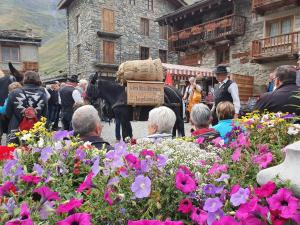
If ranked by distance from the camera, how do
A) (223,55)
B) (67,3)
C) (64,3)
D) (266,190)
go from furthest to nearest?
1. (67,3)
2. (64,3)
3. (223,55)
4. (266,190)

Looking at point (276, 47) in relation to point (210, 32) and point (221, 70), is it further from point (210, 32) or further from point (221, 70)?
point (221, 70)

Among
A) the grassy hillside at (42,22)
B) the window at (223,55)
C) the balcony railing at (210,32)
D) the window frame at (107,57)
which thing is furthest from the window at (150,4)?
→ the grassy hillside at (42,22)

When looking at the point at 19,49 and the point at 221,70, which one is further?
the point at 19,49

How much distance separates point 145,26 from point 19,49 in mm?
11420

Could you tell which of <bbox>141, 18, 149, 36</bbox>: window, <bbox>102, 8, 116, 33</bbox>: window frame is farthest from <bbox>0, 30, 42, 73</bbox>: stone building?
<bbox>141, 18, 149, 36</bbox>: window

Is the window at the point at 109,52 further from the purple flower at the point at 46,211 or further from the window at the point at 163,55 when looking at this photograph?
the purple flower at the point at 46,211

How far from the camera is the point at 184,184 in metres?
1.33

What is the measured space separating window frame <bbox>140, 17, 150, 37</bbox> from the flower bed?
2950 cm

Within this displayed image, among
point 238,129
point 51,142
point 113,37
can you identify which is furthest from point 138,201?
point 113,37

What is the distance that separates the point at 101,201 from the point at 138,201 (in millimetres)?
147

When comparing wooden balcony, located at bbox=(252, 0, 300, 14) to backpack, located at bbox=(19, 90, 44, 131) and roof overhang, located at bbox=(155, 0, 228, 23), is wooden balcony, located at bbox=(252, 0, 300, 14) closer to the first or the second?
roof overhang, located at bbox=(155, 0, 228, 23)

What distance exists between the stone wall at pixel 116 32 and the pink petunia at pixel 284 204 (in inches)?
1073

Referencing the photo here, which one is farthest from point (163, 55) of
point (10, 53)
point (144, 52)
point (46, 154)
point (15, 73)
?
point (46, 154)

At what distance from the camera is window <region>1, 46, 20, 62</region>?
28.9 m
